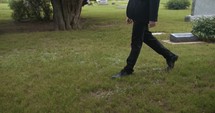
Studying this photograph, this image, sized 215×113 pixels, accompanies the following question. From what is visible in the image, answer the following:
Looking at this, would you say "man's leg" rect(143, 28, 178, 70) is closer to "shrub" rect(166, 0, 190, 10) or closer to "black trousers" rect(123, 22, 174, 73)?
"black trousers" rect(123, 22, 174, 73)

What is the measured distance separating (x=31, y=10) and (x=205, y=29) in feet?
33.2

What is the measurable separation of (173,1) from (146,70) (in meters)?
20.8

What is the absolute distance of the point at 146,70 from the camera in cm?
Result: 635

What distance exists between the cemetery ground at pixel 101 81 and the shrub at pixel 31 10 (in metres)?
8.57

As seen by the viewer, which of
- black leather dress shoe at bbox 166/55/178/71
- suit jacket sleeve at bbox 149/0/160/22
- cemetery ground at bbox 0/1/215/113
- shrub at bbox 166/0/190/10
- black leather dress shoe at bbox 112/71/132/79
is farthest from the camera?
shrub at bbox 166/0/190/10

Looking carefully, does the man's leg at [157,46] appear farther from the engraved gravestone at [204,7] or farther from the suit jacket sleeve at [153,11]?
the engraved gravestone at [204,7]

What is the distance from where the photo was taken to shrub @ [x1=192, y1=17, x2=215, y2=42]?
9.50 meters

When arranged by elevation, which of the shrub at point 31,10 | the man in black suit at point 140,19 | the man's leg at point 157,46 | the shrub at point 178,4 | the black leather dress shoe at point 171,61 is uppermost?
the man in black suit at point 140,19

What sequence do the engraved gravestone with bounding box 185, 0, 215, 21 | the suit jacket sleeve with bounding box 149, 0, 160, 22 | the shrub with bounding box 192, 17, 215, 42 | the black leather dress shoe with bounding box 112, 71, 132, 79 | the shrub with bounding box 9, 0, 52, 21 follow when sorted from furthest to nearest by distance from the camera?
the shrub with bounding box 9, 0, 52, 21, the engraved gravestone with bounding box 185, 0, 215, 21, the shrub with bounding box 192, 17, 215, 42, the black leather dress shoe with bounding box 112, 71, 132, 79, the suit jacket sleeve with bounding box 149, 0, 160, 22

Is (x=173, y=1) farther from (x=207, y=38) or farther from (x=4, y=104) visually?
(x=4, y=104)

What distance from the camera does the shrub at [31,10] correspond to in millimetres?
17275

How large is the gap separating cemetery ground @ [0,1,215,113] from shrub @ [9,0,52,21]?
857 cm

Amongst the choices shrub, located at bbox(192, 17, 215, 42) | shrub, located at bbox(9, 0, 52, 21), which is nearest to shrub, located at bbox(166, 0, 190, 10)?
shrub, located at bbox(9, 0, 52, 21)

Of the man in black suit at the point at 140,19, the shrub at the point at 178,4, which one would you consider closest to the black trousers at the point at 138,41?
the man in black suit at the point at 140,19
